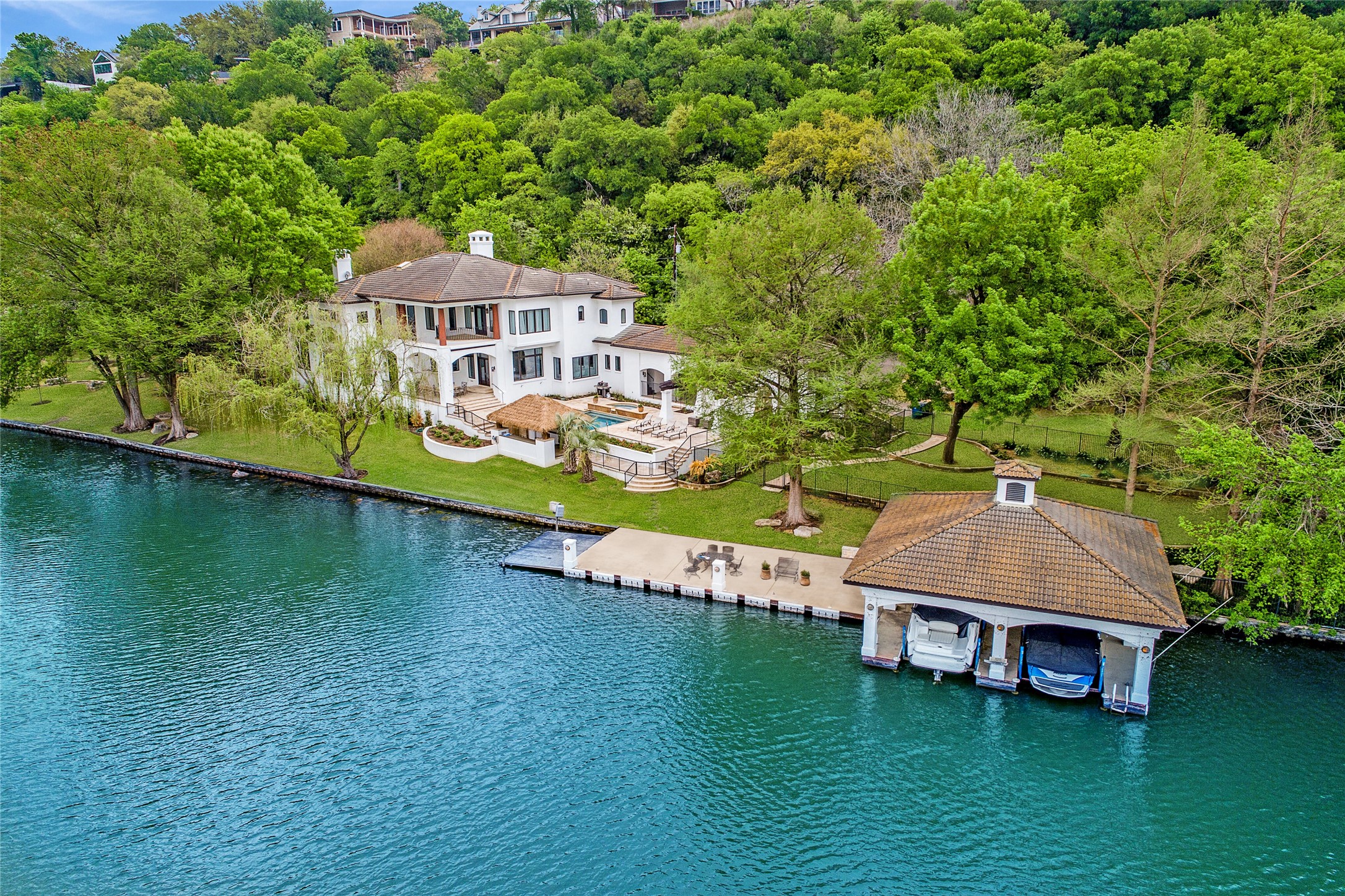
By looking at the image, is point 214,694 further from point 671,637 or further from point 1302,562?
point 1302,562

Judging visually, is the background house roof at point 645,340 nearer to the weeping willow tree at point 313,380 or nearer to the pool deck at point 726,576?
the weeping willow tree at point 313,380

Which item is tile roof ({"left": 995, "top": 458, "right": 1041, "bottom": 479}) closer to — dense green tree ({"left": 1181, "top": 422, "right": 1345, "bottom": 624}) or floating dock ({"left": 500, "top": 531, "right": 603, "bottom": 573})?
dense green tree ({"left": 1181, "top": 422, "right": 1345, "bottom": 624})

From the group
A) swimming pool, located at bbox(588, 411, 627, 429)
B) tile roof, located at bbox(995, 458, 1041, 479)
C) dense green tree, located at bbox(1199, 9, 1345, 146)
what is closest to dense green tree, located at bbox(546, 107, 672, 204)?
swimming pool, located at bbox(588, 411, 627, 429)

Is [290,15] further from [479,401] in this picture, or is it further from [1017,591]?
[1017,591]

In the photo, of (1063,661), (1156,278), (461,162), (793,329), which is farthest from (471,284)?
(1063,661)

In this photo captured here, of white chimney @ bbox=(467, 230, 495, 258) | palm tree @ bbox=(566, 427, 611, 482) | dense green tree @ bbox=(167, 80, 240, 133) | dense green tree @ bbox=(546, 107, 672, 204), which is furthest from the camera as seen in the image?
dense green tree @ bbox=(167, 80, 240, 133)

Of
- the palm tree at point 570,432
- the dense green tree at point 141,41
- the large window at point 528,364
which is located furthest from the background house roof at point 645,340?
the dense green tree at point 141,41
